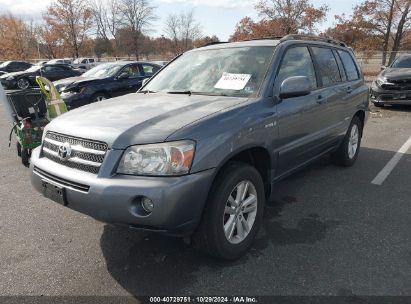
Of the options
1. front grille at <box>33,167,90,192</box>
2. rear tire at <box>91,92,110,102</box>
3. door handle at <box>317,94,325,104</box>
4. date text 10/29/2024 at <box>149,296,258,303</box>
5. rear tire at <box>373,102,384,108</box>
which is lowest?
rear tire at <box>373,102,384,108</box>

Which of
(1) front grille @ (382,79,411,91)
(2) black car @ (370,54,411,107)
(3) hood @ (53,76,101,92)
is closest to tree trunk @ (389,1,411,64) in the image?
(2) black car @ (370,54,411,107)

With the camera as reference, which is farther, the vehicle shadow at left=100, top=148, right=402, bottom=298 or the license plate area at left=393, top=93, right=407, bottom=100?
the license plate area at left=393, top=93, right=407, bottom=100

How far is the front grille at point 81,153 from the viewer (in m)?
2.71

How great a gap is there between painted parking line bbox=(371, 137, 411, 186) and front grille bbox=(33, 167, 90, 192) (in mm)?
3811

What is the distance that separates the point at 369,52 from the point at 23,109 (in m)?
27.2

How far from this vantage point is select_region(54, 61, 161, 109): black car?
386 inches

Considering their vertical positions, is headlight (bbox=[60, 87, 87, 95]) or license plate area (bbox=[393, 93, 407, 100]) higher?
headlight (bbox=[60, 87, 87, 95])

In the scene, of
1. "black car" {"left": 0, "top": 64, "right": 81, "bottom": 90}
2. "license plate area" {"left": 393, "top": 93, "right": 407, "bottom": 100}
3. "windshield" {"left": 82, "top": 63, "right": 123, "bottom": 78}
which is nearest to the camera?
"license plate area" {"left": 393, "top": 93, "right": 407, "bottom": 100}

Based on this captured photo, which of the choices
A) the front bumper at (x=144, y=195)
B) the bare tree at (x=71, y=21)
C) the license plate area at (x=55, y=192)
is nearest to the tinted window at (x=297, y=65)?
the front bumper at (x=144, y=195)

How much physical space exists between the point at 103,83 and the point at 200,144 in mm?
8318

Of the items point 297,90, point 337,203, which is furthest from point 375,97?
point 297,90

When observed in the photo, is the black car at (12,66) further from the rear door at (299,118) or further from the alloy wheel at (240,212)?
the alloy wheel at (240,212)

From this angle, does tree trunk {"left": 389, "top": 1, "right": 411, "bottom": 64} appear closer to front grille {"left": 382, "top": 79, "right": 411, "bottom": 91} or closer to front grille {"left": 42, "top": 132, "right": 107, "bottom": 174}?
front grille {"left": 382, "top": 79, "right": 411, "bottom": 91}

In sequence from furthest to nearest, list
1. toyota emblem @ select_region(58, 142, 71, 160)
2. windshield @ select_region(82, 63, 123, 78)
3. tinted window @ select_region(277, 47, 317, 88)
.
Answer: windshield @ select_region(82, 63, 123, 78)
tinted window @ select_region(277, 47, 317, 88)
toyota emblem @ select_region(58, 142, 71, 160)
